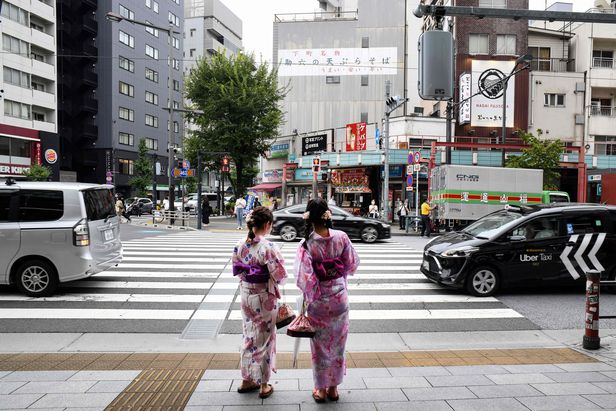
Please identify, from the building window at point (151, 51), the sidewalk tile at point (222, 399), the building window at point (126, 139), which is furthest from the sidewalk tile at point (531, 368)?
the building window at point (151, 51)

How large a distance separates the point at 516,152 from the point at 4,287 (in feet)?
100

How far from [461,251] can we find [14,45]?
4354 cm

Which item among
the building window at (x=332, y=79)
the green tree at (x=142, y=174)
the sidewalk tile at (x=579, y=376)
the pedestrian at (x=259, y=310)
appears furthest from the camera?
the green tree at (x=142, y=174)

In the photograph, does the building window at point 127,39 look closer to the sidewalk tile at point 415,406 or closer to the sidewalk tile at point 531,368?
the sidewalk tile at point 531,368

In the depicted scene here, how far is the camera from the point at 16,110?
1507 inches

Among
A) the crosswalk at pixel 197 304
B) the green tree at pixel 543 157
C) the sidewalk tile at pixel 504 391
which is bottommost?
the crosswalk at pixel 197 304

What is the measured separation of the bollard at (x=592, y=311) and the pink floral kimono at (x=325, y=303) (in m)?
3.18

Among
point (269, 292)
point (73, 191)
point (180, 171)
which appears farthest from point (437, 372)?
point (180, 171)

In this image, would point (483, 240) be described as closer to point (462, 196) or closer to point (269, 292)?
point (269, 292)

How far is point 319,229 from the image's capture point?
12.8ft

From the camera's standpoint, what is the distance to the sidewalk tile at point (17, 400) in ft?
11.9

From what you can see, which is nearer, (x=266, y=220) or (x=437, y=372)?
(x=266, y=220)

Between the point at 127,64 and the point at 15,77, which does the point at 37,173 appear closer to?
the point at 15,77

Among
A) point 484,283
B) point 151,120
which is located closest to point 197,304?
point 484,283
